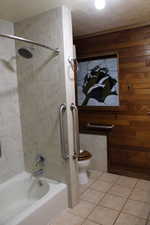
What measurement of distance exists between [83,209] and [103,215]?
0.25 m

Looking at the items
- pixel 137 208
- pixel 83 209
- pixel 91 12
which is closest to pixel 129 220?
pixel 137 208

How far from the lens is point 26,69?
2.38m

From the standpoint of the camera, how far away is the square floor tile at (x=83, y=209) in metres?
2.10

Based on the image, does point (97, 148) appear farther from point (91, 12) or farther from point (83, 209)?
point (91, 12)

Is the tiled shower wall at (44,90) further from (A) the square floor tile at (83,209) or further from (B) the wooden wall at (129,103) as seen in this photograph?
(B) the wooden wall at (129,103)

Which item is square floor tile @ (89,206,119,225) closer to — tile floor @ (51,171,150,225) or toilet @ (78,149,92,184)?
tile floor @ (51,171,150,225)

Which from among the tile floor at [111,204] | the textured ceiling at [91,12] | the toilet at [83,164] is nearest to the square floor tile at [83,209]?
the tile floor at [111,204]

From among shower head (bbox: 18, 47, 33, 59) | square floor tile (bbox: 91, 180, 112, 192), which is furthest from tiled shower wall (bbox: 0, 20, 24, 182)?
square floor tile (bbox: 91, 180, 112, 192)

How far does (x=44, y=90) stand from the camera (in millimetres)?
2240

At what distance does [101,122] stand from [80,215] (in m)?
1.46

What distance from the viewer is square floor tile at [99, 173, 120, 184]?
9.33 feet

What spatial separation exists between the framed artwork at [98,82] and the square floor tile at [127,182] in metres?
1.16

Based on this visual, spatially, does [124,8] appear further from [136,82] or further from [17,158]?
[17,158]

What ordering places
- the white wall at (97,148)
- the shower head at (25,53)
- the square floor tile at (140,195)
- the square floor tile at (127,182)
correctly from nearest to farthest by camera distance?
the shower head at (25,53) → the square floor tile at (140,195) → the square floor tile at (127,182) → the white wall at (97,148)
